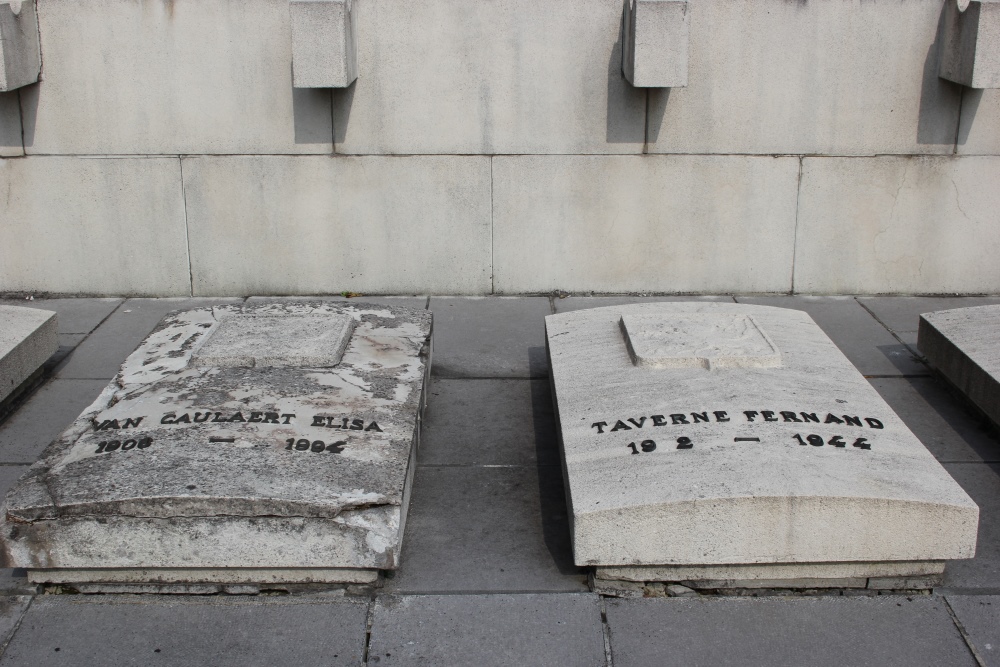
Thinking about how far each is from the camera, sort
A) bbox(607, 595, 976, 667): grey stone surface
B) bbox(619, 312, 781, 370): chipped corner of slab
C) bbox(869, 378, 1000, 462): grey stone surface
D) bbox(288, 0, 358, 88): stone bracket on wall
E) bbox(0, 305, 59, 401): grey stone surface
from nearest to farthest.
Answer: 1. bbox(607, 595, 976, 667): grey stone surface
2. bbox(619, 312, 781, 370): chipped corner of slab
3. bbox(869, 378, 1000, 462): grey stone surface
4. bbox(0, 305, 59, 401): grey stone surface
5. bbox(288, 0, 358, 88): stone bracket on wall

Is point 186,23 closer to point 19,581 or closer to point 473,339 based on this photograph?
point 473,339

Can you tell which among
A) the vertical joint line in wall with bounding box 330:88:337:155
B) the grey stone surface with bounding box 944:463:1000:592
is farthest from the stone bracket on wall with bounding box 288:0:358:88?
the grey stone surface with bounding box 944:463:1000:592

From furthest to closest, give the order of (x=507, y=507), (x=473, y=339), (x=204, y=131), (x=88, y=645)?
(x=204, y=131)
(x=473, y=339)
(x=507, y=507)
(x=88, y=645)

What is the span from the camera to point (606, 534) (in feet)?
13.9

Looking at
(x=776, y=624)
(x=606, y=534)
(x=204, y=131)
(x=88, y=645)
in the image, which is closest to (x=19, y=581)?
(x=88, y=645)

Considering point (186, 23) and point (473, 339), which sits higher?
point (186, 23)

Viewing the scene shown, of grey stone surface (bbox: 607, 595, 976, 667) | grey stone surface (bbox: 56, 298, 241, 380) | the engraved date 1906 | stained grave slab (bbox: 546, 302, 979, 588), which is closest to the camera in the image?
grey stone surface (bbox: 607, 595, 976, 667)

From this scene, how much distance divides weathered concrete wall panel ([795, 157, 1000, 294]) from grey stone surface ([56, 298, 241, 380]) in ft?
13.6

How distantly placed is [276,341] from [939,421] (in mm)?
3534

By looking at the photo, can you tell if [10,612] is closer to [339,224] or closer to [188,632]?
[188,632]

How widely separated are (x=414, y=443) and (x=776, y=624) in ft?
6.35

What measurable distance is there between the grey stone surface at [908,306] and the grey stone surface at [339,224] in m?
2.75

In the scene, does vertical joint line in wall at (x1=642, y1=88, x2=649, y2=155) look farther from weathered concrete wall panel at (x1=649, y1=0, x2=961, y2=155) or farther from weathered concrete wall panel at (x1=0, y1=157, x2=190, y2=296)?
weathered concrete wall panel at (x1=0, y1=157, x2=190, y2=296)

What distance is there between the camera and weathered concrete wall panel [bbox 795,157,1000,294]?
775 centimetres
